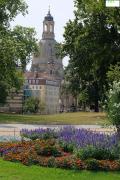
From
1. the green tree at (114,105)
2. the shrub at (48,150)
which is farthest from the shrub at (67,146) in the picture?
the green tree at (114,105)

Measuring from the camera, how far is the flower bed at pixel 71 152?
50.5 ft

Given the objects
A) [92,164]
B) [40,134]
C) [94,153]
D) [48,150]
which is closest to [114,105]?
[94,153]

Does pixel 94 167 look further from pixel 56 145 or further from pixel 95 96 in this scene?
pixel 95 96

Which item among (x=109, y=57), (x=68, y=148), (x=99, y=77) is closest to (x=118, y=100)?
(x=68, y=148)

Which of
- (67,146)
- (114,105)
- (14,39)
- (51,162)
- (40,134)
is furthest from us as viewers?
(14,39)

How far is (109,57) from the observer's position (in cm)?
5919

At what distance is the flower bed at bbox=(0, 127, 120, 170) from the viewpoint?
1539 centimetres

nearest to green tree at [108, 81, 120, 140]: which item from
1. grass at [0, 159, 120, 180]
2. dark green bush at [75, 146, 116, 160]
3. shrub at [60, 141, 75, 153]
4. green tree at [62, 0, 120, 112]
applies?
shrub at [60, 141, 75, 153]

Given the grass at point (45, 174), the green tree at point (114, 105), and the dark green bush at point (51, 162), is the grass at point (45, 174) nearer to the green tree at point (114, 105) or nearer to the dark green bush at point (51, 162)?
the dark green bush at point (51, 162)

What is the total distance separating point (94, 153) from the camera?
1594cm

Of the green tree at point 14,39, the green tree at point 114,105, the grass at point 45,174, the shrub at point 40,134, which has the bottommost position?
the grass at point 45,174

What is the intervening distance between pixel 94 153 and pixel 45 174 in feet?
6.73

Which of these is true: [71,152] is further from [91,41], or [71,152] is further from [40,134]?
[91,41]

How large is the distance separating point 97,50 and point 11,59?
12.2 metres
